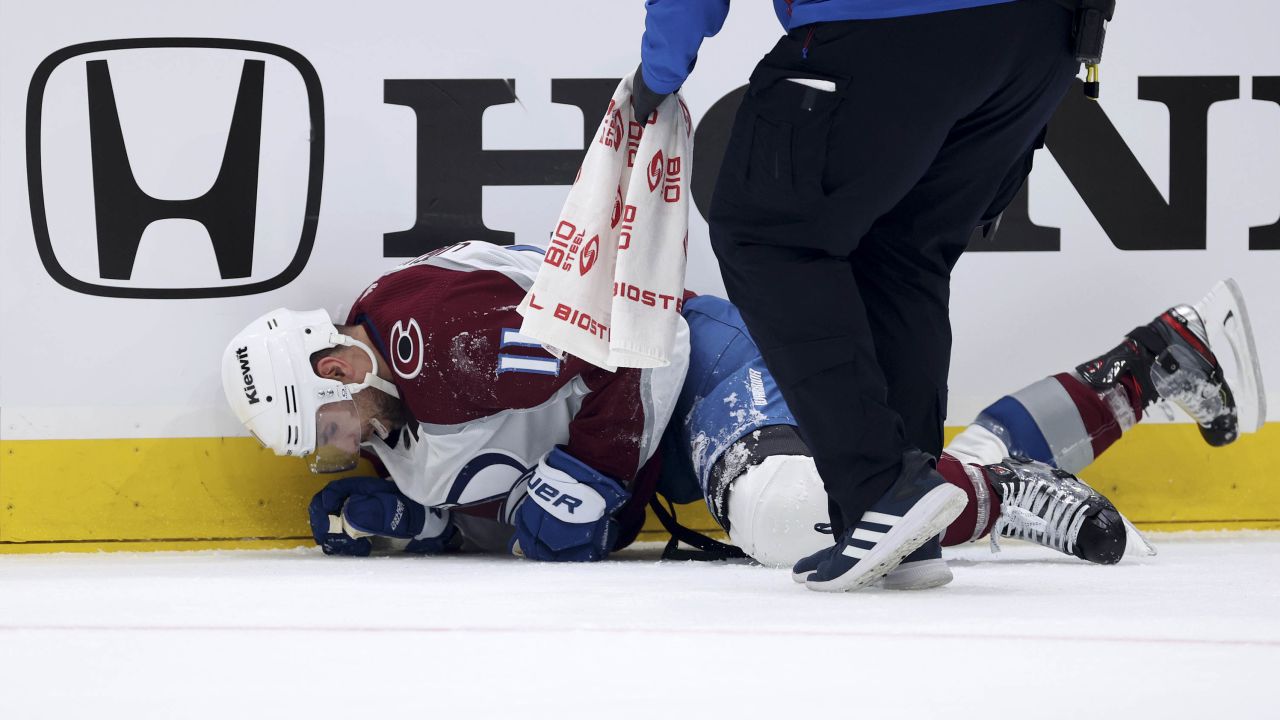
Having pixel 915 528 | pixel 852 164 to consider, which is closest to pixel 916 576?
pixel 915 528

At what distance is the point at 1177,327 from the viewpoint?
2.56 metres

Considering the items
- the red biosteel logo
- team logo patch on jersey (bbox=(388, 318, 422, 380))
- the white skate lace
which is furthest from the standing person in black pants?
team logo patch on jersey (bbox=(388, 318, 422, 380))

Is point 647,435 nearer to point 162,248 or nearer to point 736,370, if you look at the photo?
point 736,370

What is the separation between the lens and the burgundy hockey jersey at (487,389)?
236 centimetres

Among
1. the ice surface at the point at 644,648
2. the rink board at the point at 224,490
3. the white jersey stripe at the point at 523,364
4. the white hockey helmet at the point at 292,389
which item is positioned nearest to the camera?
the ice surface at the point at 644,648

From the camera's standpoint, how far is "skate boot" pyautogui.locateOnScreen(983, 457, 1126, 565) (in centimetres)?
210

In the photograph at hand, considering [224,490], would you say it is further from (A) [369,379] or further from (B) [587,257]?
(B) [587,257]

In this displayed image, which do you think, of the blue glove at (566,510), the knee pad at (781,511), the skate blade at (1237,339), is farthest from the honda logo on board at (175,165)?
the skate blade at (1237,339)

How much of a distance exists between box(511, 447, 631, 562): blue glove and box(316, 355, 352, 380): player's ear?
16.4 inches

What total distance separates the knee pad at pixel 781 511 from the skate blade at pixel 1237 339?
0.93m

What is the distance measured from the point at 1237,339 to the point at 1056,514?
29.2 inches

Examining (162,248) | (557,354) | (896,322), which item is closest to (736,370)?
(557,354)

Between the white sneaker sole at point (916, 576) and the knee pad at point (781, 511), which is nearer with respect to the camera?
the white sneaker sole at point (916, 576)

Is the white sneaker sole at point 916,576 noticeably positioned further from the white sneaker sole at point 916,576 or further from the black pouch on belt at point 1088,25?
the black pouch on belt at point 1088,25
